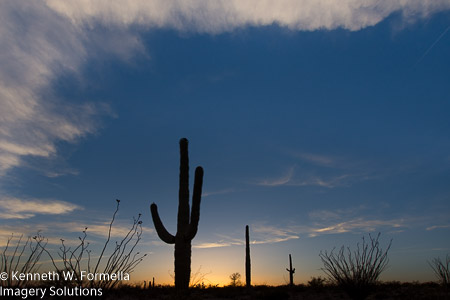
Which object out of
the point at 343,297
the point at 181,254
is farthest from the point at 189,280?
the point at 343,297

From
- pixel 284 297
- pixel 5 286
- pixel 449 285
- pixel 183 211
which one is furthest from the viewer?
pixel 183 211

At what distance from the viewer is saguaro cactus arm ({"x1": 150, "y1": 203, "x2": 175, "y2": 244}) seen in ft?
43.9

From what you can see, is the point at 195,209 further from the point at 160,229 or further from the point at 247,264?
the point at 247,264

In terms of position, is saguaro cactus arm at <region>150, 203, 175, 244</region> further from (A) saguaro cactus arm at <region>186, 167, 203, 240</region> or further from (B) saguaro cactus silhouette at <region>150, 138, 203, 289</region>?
(A) saguaro cactus arm at <region>186, 167, 203, 240</region>

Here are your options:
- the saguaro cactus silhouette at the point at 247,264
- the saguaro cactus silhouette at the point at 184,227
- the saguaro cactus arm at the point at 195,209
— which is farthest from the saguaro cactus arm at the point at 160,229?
the saguaro cactus silhouette at the point at 247,264

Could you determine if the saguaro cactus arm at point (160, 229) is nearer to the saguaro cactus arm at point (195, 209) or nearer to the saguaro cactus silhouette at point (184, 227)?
the saguaro cactus silhouette at point (184, 227)

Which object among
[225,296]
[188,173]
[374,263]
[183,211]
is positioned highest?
[188,173]

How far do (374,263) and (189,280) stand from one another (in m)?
6.99

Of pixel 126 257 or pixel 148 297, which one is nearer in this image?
pixel 126 257

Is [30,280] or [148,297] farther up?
A: [30,280]

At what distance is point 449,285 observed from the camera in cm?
1081

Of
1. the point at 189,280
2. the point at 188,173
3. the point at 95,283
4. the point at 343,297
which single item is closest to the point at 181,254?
the point at 189,280

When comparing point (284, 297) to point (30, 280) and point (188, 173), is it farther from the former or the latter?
point (30, 280)

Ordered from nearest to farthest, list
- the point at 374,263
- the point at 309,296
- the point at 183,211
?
the point at 374,263, the point at 309,296, the point at 183,211
